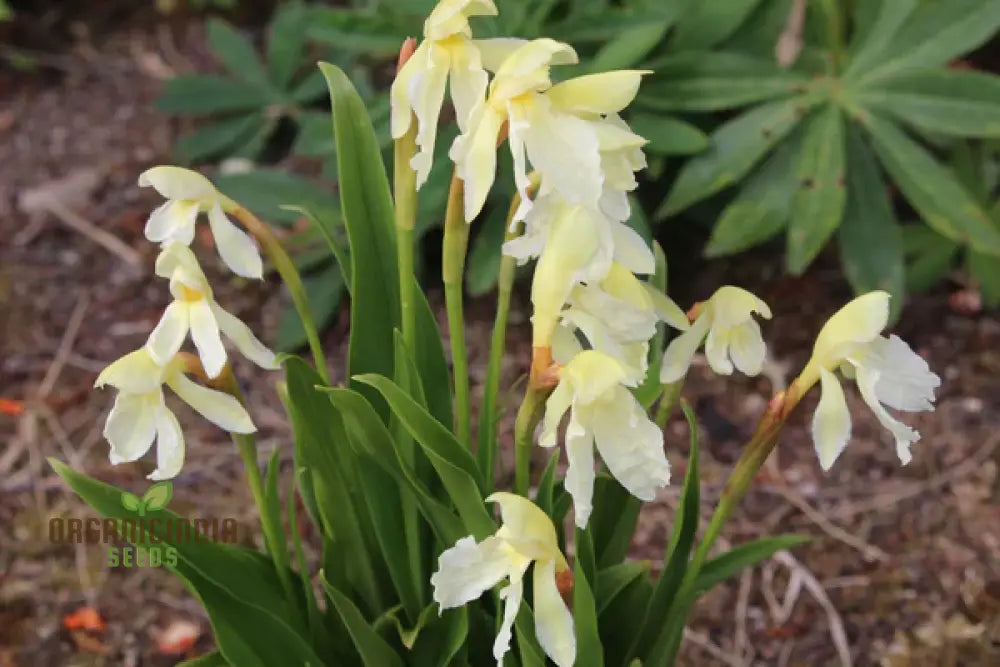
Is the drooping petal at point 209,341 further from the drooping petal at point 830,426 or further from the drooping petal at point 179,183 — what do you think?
the drooping petal at point 830,426

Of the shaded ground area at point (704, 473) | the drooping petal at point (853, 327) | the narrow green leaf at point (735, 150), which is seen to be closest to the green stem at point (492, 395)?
the drooping petal at point (853, 327)

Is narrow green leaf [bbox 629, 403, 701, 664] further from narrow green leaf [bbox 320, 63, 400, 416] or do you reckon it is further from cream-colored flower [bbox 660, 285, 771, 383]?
narrow green leaf [bbox 320, 63, 400, 416]

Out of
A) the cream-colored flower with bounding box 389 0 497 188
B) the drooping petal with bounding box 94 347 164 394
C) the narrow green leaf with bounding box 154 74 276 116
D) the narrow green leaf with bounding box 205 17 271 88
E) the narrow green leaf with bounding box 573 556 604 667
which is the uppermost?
the narrow green leaf with bounding box 205 17 271 88

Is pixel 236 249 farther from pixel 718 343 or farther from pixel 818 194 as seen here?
pixel 818 194

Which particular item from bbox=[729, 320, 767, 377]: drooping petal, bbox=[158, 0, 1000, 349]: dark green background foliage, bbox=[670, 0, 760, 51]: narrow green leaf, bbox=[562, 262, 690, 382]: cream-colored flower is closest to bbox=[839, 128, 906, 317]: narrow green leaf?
bbox=[158, 0, 1000, 349]: dark green background foliage

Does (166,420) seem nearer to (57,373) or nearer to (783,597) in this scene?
(783,597)

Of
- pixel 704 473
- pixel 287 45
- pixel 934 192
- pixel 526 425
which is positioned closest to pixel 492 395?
pixel 526 425
